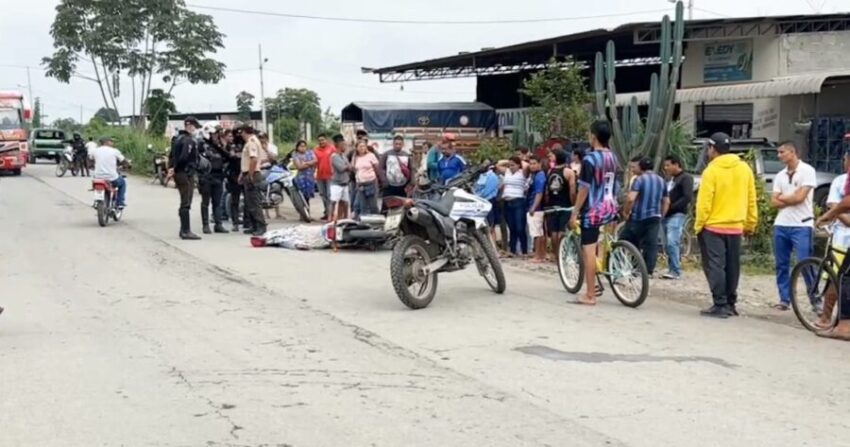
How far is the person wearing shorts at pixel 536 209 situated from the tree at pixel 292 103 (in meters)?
59.2

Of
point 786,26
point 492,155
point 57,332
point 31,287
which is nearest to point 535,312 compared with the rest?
point 57,332

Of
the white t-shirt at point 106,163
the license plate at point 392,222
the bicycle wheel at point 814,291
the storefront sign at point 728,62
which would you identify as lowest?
the bicycle wheel at point 814,291

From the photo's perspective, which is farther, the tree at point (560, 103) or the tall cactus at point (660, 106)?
the tree at point (560, 103)

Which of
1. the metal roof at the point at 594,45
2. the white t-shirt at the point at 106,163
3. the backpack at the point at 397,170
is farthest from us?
the metal roof at the point at 594,45

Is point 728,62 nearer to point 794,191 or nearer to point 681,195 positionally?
point 681,195

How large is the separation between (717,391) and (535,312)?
3052mm

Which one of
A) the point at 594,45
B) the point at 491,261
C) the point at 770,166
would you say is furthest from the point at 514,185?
the point at 594,45

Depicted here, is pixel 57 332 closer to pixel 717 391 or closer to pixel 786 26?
pixel 717 391

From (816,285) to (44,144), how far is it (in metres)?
48.7

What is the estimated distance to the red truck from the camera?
1444 inches

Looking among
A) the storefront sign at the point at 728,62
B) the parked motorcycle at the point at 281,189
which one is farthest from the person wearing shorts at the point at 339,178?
the storefront sign at the point at 728,62

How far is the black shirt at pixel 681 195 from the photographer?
1155cm

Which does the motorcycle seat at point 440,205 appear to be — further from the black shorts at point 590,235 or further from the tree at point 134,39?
the tree at point 134,39

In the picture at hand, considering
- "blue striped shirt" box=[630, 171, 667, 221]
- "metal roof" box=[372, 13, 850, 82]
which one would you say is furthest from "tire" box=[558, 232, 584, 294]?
"metal roof" box=[372, 13, 850, 82]
